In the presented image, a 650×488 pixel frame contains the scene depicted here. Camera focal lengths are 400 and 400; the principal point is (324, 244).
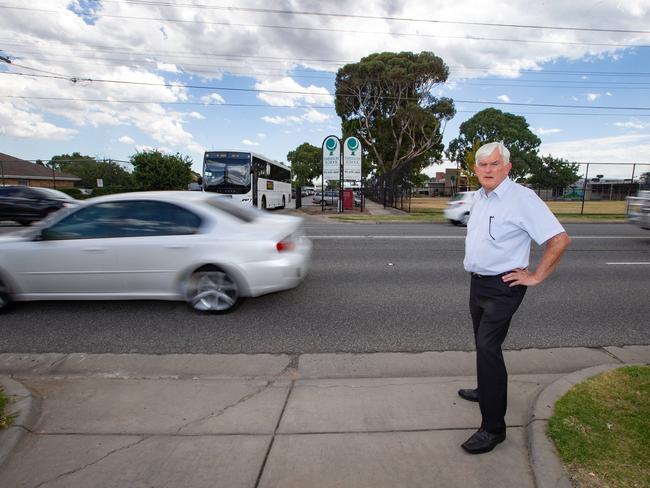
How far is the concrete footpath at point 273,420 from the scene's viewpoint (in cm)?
229

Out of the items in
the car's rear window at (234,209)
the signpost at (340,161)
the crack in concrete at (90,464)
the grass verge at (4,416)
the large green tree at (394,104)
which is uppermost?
the large green tree at (394,104)

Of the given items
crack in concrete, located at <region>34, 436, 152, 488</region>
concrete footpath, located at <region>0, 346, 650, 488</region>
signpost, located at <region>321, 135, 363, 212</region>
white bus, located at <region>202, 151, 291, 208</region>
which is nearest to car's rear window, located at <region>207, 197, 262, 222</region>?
concrete footpath, located at <region>0, 346, 650, 488</region>

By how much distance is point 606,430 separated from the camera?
100 inches

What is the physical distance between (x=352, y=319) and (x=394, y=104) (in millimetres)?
38545

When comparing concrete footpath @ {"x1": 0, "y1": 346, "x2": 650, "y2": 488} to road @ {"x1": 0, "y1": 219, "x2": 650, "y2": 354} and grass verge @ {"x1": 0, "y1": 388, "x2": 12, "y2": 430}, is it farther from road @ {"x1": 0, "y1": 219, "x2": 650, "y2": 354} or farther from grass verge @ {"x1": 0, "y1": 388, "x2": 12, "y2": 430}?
road @ {"x1": 0, "y1": 219, "x2": 650, "y2": 354}

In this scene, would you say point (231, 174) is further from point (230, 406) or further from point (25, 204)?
point (230, 406)

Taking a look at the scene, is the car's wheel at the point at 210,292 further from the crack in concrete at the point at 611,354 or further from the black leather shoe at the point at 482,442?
the crack in concrete at the point at 611,354

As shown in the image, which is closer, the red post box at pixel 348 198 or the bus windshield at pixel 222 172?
the bus windshield at pixel 222 172

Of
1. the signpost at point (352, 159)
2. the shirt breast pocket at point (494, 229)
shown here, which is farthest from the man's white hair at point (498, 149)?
the signpost at point (352, 159)

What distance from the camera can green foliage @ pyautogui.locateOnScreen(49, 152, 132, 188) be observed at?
35812 mm

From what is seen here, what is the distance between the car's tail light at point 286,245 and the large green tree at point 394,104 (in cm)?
3528

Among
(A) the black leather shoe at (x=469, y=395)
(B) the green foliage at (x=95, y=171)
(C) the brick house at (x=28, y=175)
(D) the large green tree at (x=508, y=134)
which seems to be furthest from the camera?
(D) the large green tree at (x=508, y=134)

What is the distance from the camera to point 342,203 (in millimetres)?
24031

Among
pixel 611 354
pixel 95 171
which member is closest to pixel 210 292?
pixel 611 354
